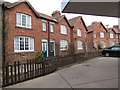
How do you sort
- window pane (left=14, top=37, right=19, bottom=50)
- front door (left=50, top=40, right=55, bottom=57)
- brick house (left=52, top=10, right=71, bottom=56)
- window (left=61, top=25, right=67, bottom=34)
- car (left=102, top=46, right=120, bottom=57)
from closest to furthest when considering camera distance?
window pane (left=14, top=37, right=19, bottom=50), car (left=102, top=46, right=120, bottom=57), front door (left=50, top=40, right=55, bottom=57), brick house (left=52, top=10, right=71, bottom=56), window (left=61, top=25, right=67, bottom=34)

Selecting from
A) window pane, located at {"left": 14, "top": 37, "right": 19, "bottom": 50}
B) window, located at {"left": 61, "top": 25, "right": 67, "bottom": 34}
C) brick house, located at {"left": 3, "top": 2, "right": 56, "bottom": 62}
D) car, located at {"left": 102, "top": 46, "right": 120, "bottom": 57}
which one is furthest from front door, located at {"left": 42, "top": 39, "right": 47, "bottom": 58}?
car, located at {"left": 102, "top": 46, "right": 120, "bottom": 57}

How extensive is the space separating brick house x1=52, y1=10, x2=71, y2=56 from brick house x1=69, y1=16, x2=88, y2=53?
4.46ft

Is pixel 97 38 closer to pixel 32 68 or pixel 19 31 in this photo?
pixel 19 31

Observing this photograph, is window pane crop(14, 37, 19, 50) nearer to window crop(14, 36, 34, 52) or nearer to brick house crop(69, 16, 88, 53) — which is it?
window crop(14, 36, 34, 52)

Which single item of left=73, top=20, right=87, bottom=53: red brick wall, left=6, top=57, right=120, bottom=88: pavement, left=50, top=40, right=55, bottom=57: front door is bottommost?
left=6, top=57, right=120, bottom=88: pavement

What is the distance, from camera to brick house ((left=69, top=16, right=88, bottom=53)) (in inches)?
638

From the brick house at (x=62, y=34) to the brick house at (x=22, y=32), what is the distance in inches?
133

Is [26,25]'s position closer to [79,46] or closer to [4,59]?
[4,59]

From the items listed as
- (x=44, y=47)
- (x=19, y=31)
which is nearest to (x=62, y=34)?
(x=44, y=47)

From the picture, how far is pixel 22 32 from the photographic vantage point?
9.21 meters

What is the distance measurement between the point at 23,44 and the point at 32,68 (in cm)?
572

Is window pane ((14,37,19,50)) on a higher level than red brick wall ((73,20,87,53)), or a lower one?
lower

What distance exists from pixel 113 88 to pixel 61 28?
41.4ft

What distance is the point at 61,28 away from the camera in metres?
14.6
